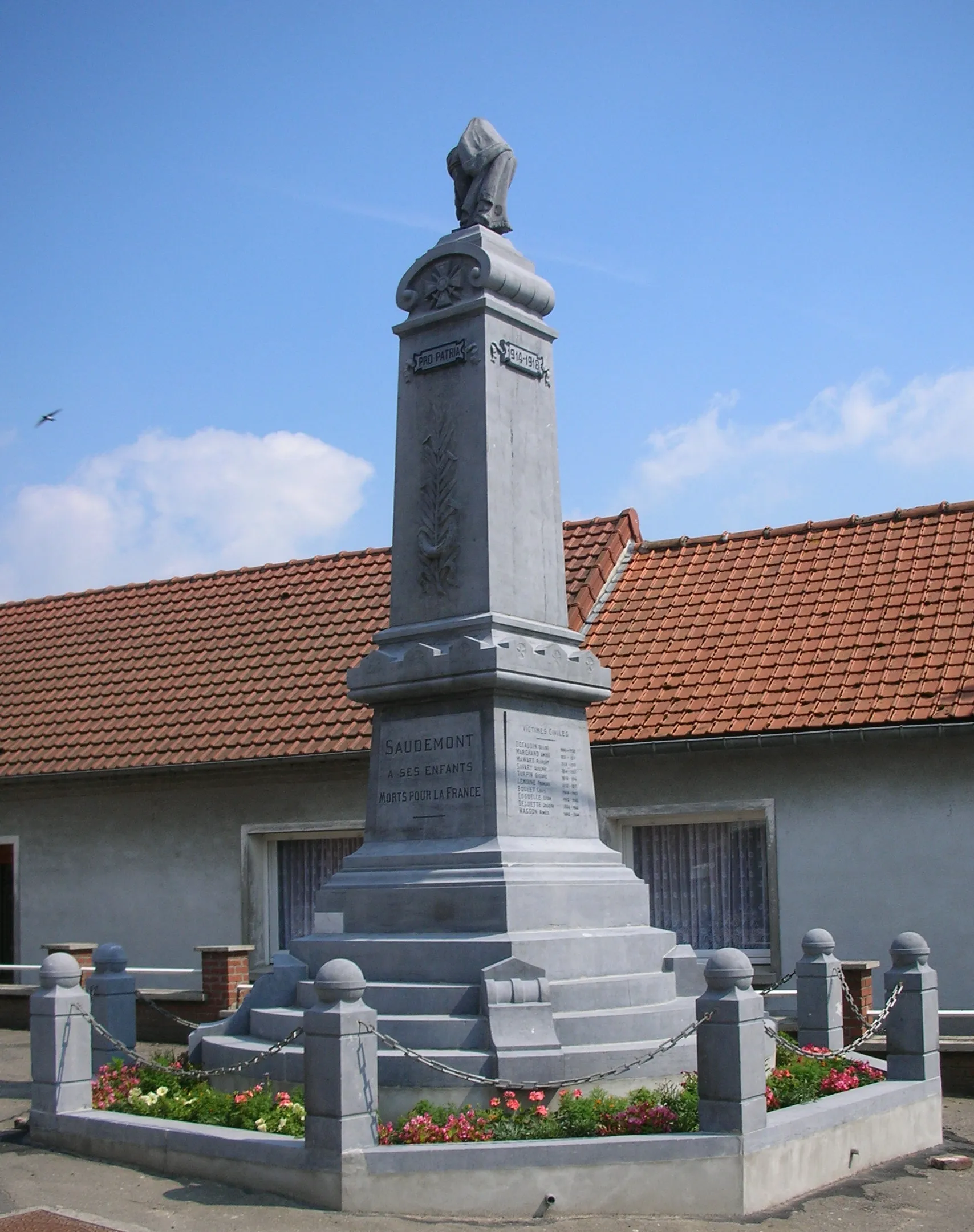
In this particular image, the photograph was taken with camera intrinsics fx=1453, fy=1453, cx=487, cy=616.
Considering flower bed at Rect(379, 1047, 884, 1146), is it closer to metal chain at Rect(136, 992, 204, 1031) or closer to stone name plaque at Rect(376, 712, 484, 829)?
stone name plaque at Rect(376, 712, 484, 829)

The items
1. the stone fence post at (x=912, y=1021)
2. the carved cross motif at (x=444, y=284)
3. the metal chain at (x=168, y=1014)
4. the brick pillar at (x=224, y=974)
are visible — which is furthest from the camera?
the brick pillar at (x=224, y=974)

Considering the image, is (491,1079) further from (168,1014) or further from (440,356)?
(440,356)

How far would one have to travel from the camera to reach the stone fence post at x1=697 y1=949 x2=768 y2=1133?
23.8 ft

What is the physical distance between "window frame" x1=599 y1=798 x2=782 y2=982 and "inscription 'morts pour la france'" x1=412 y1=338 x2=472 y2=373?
19.6 feet

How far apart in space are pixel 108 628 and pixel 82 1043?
11.7 metres

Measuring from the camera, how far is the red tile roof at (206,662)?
16.2 metres

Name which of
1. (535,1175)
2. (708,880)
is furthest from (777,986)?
(708,880)

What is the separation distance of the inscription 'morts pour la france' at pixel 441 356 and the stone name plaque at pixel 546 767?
2393 millimetres

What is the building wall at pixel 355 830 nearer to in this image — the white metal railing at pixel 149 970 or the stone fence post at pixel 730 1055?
the white metal railing at pixel 149 970

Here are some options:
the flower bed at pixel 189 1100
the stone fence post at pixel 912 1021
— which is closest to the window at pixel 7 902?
the flower bed at pixel 189 1100

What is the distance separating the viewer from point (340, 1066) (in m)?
7.12

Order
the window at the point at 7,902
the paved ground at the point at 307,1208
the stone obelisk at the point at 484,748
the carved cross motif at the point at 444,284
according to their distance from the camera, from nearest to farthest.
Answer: the paved ground at the point at 307,1208
the stone obelisk at the point at 484,748
the carved cross motif at the point at 444,284
the window at the point at 7,902

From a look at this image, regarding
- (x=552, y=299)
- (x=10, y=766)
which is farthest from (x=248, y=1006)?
(x=10, y=766)

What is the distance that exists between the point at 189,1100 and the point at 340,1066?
1687 millimetres
